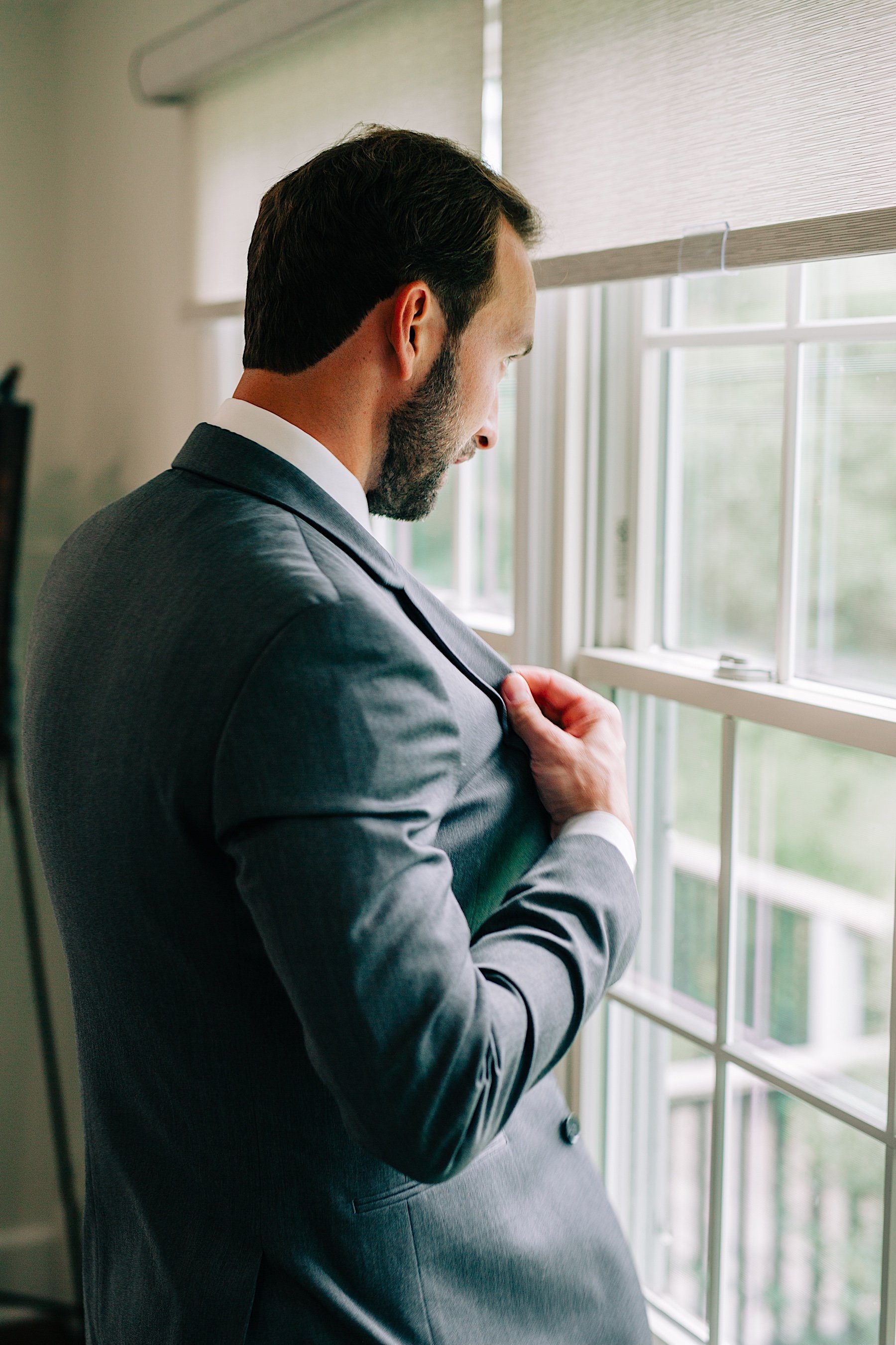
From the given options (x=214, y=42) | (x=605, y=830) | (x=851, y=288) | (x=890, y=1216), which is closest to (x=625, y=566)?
(x=851, y=288)

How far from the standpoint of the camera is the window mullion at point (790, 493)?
1.31m

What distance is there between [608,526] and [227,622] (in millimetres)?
933

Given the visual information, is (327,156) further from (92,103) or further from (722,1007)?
(92,103)

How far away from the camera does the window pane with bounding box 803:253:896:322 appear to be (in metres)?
1.22

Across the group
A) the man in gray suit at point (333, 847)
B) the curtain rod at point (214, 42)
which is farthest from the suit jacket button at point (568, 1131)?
the curtain rod at point (214, 42)

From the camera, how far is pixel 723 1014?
1.42 meters

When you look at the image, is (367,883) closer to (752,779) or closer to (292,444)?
(292,444)

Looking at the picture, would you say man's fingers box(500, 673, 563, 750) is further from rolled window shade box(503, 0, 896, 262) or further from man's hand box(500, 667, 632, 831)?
rolled window shade box(503, 0, 896, 262)

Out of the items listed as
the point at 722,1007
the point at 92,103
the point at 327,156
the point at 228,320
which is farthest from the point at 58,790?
the point at 92,103

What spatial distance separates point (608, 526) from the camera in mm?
1588

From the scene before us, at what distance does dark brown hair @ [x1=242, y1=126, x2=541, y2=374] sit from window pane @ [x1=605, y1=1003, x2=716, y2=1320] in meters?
1.07

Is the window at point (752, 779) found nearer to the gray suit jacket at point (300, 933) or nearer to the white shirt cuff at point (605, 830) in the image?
the white shirt cuff at point (605, 830)

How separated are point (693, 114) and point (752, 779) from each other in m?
0.75

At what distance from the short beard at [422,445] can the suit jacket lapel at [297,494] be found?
91mm
